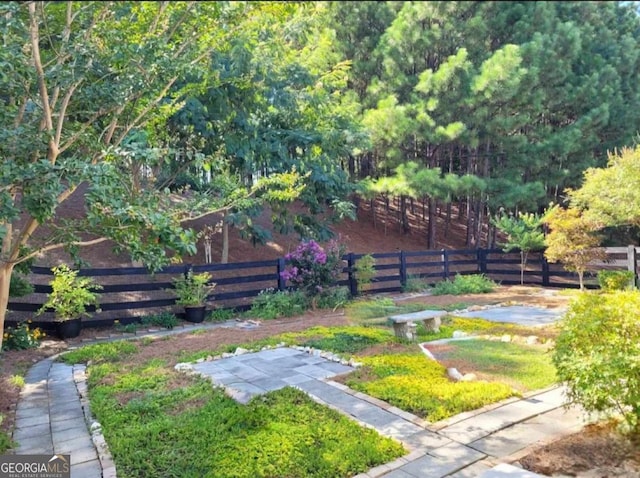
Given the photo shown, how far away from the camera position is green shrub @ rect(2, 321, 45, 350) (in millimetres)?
5234

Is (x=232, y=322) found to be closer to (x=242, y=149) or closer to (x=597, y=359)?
(x=242, y=149)

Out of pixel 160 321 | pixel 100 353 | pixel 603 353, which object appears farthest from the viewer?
pixel 160 321

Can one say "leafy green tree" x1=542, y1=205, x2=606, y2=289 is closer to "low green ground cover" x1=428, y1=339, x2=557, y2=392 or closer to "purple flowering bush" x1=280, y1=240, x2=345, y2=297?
"purple flowering bush" x1=280, y1=240, x2=345, y2=297

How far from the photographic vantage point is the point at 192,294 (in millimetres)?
7285

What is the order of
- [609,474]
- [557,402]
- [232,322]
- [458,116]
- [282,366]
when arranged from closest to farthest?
1. [609,474]
2. [557,402]
3. [282,366]
4. [232,322]
5. [458,116]

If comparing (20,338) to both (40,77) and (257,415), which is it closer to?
(40,77)

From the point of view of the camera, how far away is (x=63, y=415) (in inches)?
128

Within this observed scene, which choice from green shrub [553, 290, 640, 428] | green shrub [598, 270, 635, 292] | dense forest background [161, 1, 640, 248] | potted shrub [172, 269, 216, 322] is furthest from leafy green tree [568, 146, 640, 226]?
potted shrub [172, 269, 216, 322]

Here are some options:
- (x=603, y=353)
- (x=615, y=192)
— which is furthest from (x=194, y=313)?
(x=615, y=192)

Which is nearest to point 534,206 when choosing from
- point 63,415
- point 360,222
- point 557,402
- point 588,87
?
point 588,87

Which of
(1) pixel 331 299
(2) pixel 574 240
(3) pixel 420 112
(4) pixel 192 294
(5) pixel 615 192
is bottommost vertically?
(1) pixel 331 299

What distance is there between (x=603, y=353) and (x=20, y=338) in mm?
6156

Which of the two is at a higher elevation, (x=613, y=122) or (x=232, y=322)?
(x=613, y=122)

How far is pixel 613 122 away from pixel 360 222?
27.9 feet
